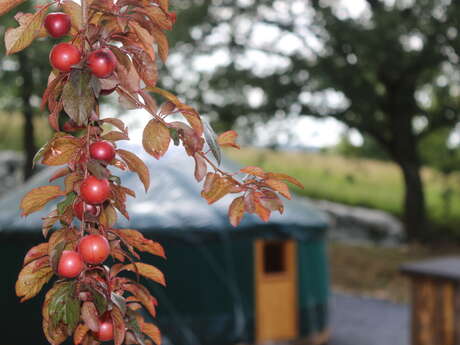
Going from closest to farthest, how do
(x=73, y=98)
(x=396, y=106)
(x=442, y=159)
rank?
(x=73, y=98), (x=396, y=106), (x=442, y=159)

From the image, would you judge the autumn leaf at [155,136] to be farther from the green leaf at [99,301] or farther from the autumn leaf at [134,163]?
the green leaf at [99,301]

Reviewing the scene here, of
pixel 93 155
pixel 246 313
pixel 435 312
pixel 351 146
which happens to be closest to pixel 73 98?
pixel 93 155

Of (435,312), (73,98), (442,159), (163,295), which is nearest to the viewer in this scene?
(73,98)

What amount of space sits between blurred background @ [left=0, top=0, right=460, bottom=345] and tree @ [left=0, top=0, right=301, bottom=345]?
23.0 feet

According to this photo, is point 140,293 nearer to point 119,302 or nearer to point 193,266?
point 119,302

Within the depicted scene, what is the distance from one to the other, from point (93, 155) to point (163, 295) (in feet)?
13.3

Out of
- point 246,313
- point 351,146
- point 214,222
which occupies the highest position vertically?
point 351,146

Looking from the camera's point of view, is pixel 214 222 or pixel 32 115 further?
pixel 32 115

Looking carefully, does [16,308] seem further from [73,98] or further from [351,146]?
[351,146]

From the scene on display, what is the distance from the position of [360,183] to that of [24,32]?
16.0 m

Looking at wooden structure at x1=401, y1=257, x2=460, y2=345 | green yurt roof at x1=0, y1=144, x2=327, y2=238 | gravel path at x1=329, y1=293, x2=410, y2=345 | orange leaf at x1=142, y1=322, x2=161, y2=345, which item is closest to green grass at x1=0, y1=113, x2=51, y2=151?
gravel path at x1=329, y1=293, x2=410, y2=345

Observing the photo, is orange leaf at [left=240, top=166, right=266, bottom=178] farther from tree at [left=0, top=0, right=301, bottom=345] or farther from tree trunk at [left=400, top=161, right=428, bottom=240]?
tree trunk at [left=400, top=161, right=428, bottom=240]

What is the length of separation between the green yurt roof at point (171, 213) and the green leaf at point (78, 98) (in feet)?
11.7

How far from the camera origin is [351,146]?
14.7 meters
